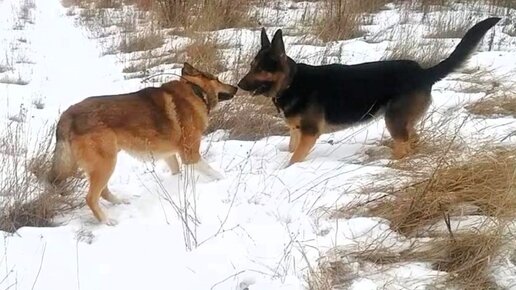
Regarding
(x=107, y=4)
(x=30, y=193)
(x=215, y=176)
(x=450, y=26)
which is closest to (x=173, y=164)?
(x=215, y=176)

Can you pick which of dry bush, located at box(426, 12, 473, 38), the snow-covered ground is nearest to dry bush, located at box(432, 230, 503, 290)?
the snow-covered ground

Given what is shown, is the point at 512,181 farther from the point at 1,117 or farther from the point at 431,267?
the point at 1,117

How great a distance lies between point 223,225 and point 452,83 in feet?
12.9

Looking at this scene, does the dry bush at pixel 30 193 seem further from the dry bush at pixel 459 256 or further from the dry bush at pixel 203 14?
the dry bush at pixel 203 14

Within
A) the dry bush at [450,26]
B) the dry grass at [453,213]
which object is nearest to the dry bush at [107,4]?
the dry bush at [450,26]

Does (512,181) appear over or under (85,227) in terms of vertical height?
over

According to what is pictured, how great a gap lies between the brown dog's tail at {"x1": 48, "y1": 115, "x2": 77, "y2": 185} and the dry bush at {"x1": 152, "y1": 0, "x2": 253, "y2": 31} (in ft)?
16.2

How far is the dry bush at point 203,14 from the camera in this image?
27.8 feet

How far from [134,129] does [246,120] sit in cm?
158

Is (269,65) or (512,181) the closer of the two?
(512,181)

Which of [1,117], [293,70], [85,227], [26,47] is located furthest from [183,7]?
[85,227]

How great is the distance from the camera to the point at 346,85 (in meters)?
4.67

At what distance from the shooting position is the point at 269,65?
4.66 metres

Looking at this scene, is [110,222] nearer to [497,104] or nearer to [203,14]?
[497,104]
